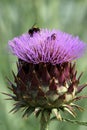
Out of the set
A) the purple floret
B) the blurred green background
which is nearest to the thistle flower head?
the purple floret

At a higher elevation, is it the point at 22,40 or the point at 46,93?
the point at 22,40

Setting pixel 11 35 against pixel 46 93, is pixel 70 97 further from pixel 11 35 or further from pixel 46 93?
pixel 11 35

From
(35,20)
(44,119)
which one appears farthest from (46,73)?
(35,20)

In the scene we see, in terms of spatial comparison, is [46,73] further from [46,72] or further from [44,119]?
[44,119]

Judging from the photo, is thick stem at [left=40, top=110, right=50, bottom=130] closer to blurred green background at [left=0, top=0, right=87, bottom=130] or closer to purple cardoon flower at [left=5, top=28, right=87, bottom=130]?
purple cardoon flower at [left=5, top=28, right=87, bottom=130]

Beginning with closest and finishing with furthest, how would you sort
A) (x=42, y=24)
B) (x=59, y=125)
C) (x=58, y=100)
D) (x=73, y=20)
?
(x=58, y=100)
(x=59, y=125)
(x=42, y=24)
(x=73, y=20)

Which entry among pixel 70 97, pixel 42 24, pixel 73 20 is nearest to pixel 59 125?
pixel 42 24

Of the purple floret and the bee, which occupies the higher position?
the bee
